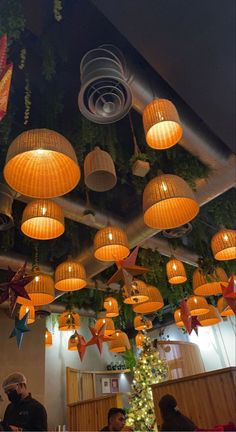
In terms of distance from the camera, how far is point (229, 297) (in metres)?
4.02

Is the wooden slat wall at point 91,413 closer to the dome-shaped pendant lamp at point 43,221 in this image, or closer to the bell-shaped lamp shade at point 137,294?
the bell-shaped lamp shade at point 137,294

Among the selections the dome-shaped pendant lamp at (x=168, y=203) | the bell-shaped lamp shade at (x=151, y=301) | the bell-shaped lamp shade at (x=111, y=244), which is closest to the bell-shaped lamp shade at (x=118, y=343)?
the bell-shaped lamp shade at (x=151, y=301)

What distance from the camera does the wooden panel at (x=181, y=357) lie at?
7.92m

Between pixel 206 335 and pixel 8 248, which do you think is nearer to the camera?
pixel 8 248

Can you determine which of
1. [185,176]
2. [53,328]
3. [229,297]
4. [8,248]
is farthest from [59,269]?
[53,328]

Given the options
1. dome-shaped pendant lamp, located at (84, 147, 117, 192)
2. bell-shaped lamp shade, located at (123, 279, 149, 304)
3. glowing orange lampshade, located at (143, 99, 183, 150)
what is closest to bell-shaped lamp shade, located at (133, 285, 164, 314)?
bell-shaped lamp shade, located at (123, 279, 149, 304)

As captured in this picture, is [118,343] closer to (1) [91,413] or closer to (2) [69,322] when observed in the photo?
(1) [91,413]

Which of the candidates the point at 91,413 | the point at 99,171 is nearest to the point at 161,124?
the point at 99,171

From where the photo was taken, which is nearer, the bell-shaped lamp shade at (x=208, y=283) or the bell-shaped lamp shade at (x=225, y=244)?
the bell-shaped lamp shade at (x=225, y=244)

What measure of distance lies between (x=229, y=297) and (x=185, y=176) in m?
1.67

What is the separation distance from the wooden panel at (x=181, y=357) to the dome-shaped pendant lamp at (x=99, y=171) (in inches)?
263

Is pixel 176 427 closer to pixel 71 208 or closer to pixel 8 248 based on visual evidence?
pixel 71 208

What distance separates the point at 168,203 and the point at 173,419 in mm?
1697

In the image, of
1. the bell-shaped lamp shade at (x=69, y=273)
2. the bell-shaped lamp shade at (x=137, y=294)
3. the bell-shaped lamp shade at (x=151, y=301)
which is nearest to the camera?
the bell-shaped lamp shade at (x=69, y=273)
